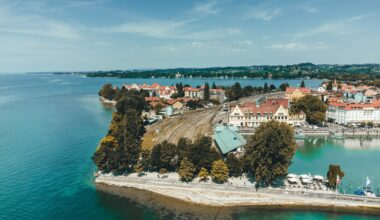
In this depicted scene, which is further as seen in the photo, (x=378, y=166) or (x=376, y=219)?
(x=378, y=166)

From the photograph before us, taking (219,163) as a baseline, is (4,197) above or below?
below

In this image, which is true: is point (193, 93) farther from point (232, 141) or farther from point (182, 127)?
point (232, 141)

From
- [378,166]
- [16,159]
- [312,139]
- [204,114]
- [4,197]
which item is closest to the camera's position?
[4,197]

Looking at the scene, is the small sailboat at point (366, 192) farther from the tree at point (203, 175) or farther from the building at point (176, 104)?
the building at point (176, 104)

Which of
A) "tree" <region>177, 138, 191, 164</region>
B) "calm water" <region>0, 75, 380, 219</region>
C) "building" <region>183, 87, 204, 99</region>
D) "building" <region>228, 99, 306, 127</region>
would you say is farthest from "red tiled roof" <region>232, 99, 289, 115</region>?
"building" <region>183, 87, 204, 99</region>

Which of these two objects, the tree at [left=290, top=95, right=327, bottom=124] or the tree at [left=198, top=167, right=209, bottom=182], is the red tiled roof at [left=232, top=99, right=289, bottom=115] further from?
the tree at [left=198, top=167, right=209, bottom=182]

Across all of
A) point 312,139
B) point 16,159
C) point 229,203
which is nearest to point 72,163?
point 16,159

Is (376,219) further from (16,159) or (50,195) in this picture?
(16,159)

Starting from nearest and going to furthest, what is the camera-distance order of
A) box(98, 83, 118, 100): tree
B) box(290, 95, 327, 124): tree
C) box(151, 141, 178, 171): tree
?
box(151, 141, 178, 171): tree < box(290, 95, 327, 124): tree < box(98, 83, 118, 100): tree

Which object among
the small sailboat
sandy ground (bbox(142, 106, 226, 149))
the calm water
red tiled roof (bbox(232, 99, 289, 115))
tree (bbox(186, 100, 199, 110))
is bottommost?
the calm water
